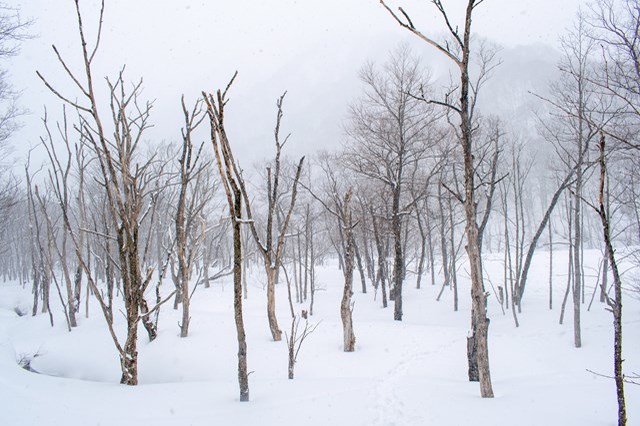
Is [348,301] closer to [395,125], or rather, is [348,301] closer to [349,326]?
[349,326]

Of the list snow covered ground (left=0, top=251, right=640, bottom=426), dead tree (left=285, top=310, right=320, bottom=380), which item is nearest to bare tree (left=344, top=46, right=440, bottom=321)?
snow covered ground (left=0, top=251, right=640, bottom=426)

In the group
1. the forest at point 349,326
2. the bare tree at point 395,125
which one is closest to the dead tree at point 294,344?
the forest at point 349,326

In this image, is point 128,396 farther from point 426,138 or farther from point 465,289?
point 465,289

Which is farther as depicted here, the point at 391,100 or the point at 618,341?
the point at 391,100

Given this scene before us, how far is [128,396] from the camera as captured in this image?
183 inches

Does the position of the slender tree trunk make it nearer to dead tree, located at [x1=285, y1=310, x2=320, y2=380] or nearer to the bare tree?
dead tree, located at [x1=285, y1=310, x2=320, y2=380]

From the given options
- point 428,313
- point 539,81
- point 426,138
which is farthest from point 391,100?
point 539,81

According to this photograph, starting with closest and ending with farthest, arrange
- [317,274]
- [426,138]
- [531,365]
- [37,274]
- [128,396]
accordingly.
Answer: [128,396] → [531,365] → [426,138] → [37,274] → [317,274]

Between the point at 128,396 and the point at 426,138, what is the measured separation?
12280 millimetres

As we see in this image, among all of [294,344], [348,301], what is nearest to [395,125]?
[348,301]

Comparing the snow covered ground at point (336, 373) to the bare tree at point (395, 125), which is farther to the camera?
the bare tree at point (395, 125)

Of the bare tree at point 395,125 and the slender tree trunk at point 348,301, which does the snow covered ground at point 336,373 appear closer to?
the slender tree trunk at point 348,301

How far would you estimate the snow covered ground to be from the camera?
439 cm

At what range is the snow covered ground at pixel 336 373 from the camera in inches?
173
